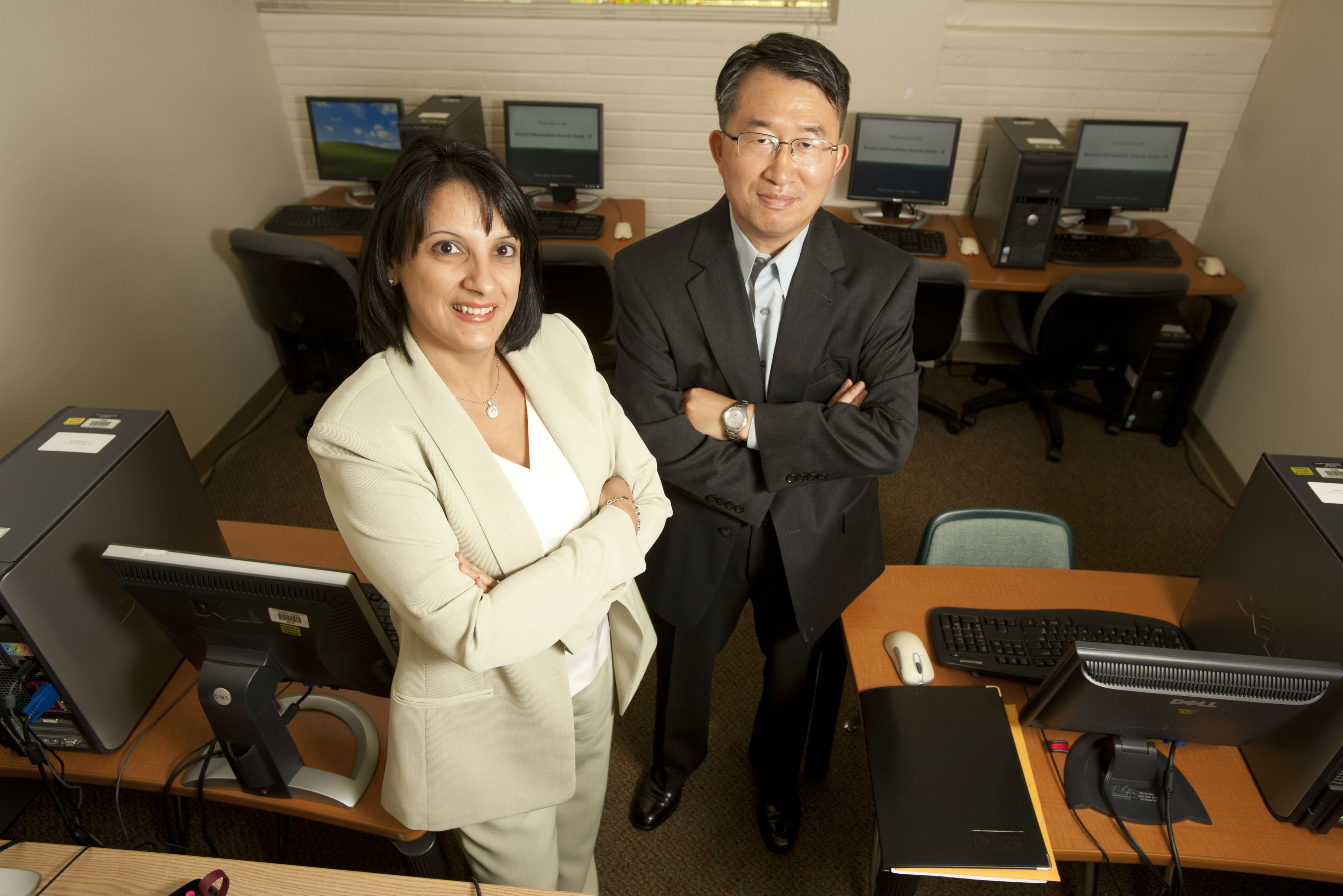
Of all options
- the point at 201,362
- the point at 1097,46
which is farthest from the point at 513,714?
the point at 1097,46

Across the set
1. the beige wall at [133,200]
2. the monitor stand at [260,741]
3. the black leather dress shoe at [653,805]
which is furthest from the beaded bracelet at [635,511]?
the beige wall at [133,200]

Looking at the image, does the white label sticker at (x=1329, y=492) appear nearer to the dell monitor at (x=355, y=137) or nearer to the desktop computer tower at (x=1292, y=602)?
the desktop computer tower at (x=1292, y=602)

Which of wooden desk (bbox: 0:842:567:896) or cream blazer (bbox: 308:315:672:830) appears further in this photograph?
wooden desk (bbox: 0:842:567:896)

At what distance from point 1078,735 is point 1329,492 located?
61 cm

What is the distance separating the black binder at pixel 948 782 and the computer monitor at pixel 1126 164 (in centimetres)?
275

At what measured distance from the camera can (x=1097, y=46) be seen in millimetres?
3340

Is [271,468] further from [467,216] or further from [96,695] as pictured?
[467,216]

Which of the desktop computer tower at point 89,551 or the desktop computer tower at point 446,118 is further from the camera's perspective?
the desktop computer tower at point 446,118

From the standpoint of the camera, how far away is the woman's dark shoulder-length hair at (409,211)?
1142 millimetres

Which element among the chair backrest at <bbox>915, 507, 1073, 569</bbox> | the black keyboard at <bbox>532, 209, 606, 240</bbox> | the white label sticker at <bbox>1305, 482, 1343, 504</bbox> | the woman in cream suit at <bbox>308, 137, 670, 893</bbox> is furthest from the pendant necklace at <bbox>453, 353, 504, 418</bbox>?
the black keyboard at <bbox>532, 209, 606, 240</bbox>

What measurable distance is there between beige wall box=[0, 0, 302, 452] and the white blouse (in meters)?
2.09

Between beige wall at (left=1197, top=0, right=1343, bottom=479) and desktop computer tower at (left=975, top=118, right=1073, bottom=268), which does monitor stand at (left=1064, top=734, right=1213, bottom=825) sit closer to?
beige wall at (left=1197, top=0, right=1343, bottom=479)

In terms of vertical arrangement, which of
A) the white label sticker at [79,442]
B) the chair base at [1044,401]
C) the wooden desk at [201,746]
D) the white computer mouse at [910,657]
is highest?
the white label sticker at [79,442]

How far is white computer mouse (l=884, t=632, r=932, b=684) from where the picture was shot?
1.54 metres
